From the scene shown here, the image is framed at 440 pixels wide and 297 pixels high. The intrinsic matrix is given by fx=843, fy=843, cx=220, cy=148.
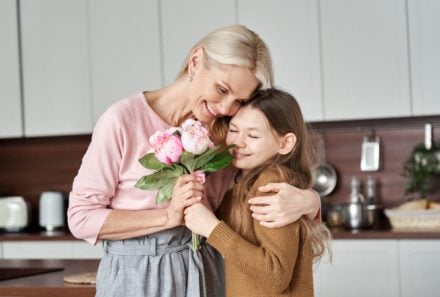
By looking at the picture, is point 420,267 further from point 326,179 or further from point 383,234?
point 326,179

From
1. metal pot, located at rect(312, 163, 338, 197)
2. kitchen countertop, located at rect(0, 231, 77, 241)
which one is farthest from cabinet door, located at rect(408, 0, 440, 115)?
kitchen countertop, located at rect(0, 231, 77, 241)

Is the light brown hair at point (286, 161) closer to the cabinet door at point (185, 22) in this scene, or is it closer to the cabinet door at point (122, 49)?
the cabinet door at point (185, 22)

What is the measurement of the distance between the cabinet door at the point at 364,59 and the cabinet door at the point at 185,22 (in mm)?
561

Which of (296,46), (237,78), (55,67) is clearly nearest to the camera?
(237,78)

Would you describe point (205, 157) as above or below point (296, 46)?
below

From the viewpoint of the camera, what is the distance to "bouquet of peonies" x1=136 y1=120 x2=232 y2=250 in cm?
200

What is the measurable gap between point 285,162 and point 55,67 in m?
2.94

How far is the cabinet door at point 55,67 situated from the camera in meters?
4.89

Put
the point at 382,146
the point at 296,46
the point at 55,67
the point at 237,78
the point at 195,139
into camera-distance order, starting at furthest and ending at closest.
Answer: the point at 55,67, the point at 382,146, the point at 296,46, the point at 237,78, the point at 195,139

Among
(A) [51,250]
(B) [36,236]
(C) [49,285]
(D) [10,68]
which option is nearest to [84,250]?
(A) [51,250]

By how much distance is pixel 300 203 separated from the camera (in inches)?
84.4

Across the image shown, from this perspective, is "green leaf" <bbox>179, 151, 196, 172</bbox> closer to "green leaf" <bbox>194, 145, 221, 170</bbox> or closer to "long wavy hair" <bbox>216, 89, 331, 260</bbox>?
"green leaf" <bbox>194, 145, 221, 170</bbox>

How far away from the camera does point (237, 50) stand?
2078 millimetres

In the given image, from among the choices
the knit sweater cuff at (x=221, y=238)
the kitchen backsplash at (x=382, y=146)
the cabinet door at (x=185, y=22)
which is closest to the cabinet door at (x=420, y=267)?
the kitchen backsplash at (x=382, y=146)
